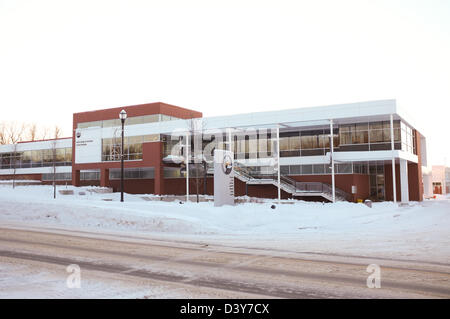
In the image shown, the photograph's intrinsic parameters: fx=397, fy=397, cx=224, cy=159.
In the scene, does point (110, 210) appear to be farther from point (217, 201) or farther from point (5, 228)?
point (217, 201)

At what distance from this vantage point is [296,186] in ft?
135

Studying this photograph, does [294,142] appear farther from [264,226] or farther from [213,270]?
[213,270]

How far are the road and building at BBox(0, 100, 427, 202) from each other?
2387 cm

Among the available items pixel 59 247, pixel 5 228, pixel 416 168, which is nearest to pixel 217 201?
pixel 5 228

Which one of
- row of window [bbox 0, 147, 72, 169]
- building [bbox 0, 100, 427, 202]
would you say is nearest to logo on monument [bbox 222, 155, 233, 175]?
building [bbox 0, 100, 427, 202]

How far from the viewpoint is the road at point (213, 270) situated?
669cm

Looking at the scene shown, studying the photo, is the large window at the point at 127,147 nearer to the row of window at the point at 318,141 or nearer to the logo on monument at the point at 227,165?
the row of window at the point at 318,141

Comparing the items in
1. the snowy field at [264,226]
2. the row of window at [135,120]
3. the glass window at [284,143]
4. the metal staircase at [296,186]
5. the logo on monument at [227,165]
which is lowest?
the snowy field at [264,226]

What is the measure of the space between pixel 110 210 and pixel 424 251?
527 inches

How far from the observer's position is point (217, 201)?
1019 inches
